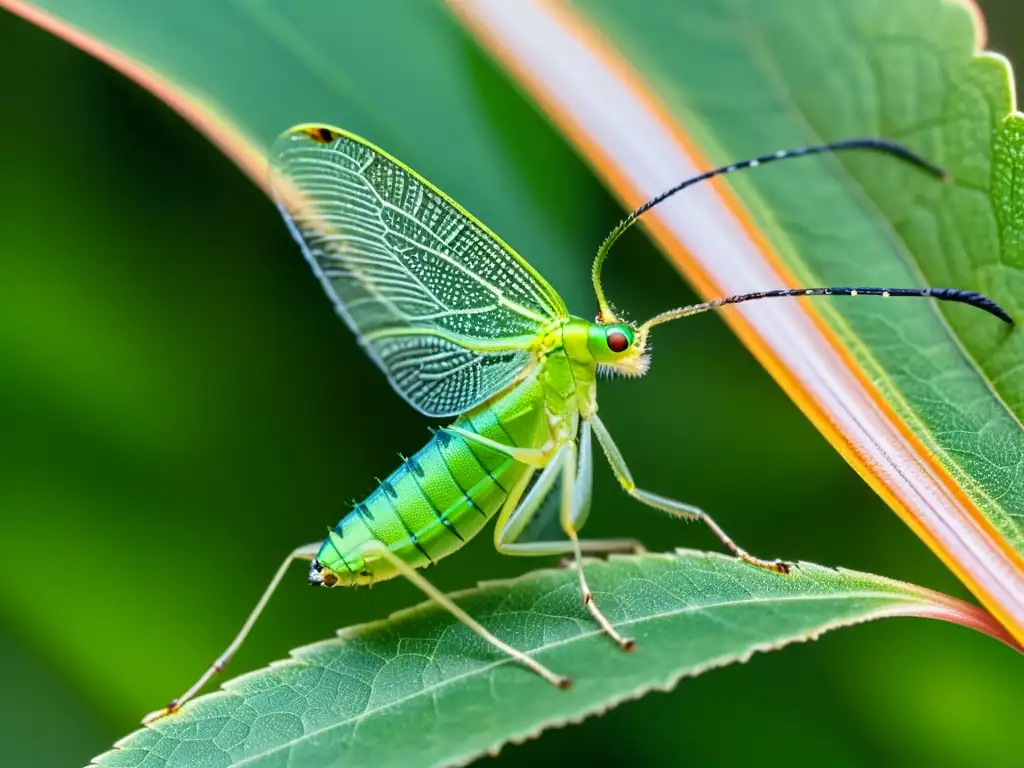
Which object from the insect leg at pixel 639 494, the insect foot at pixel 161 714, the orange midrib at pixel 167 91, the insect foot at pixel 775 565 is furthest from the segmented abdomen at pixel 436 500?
the orange midrib at pixel 167 91

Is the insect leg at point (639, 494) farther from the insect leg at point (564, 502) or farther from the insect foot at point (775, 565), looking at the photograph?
the insect foot at point (775, 565)

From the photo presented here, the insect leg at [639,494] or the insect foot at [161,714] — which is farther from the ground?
the insect foot at [161,714]

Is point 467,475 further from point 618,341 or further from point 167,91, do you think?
point 167,91

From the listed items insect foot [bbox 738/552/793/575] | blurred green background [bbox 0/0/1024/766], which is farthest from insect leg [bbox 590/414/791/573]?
insect foot [bbox 738/552/793/575]

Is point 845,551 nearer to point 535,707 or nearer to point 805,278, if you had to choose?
point 805,278

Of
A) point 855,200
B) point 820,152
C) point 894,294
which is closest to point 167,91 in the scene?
point 820,152

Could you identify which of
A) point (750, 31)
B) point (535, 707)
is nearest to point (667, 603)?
point (535, 707)
